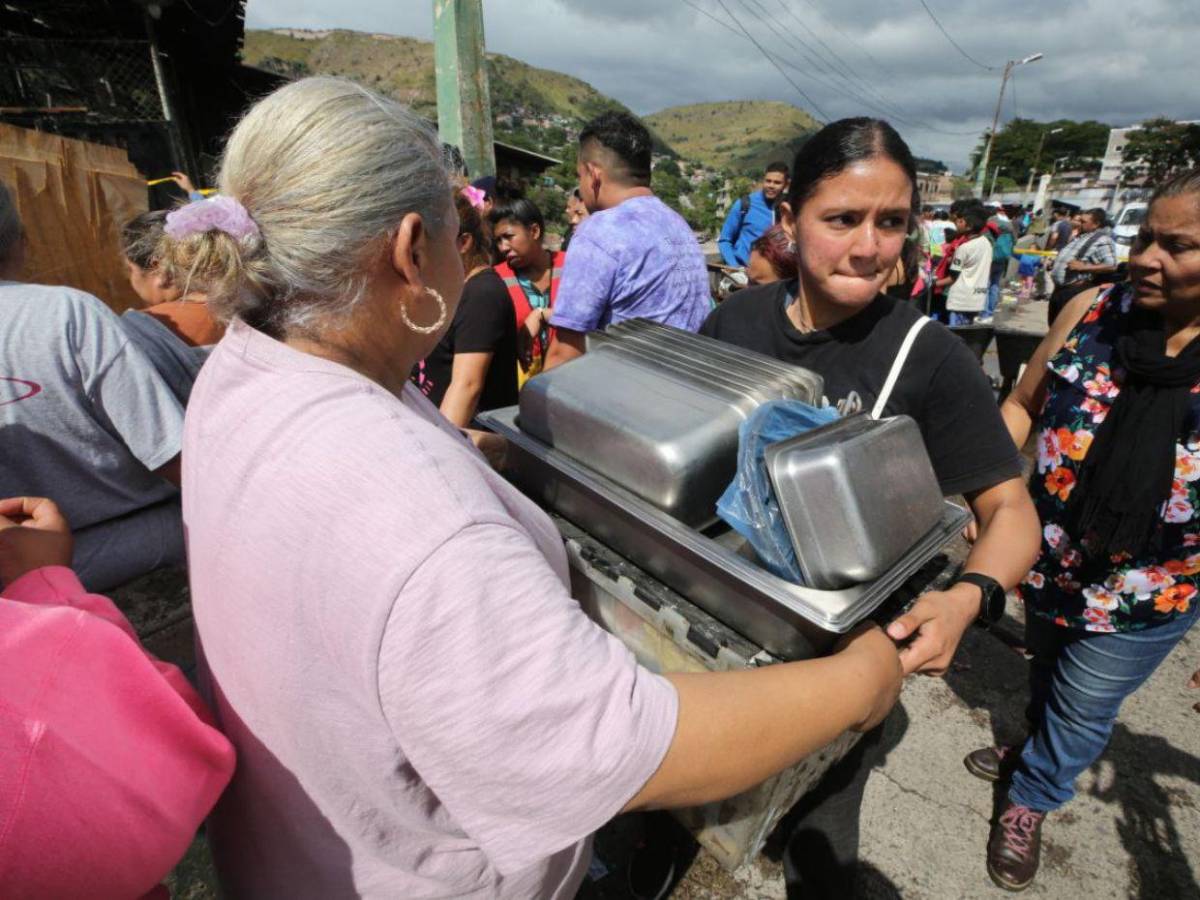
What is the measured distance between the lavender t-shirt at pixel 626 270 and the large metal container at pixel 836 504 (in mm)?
1848

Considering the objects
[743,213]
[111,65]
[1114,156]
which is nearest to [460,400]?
[743,213]

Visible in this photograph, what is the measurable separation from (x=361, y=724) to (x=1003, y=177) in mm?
96723

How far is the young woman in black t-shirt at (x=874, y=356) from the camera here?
1.33 m

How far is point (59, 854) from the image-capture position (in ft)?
1.94

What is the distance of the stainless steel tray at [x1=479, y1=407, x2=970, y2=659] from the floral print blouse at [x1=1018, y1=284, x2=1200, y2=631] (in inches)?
41.0

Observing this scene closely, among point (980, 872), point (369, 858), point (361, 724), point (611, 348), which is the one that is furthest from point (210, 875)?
point (980, 872)

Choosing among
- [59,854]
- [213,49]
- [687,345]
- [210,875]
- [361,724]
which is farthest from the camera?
[213,49]

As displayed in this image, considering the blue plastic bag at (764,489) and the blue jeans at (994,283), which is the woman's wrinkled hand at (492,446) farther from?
the blue jeans at (994,283)

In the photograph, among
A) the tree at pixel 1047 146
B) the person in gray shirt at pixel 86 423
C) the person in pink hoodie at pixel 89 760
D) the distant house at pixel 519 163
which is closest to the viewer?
the person in pink hoodie at pixel 89 760

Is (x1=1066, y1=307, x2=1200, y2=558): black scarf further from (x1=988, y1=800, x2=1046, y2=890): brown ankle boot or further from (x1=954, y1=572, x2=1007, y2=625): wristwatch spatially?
(x1=988, y1=800, x2=1046, y2=890): brown ankle boot

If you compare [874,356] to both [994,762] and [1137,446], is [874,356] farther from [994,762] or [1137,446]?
[994,762]

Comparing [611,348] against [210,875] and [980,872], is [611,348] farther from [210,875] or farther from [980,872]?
[980,872]

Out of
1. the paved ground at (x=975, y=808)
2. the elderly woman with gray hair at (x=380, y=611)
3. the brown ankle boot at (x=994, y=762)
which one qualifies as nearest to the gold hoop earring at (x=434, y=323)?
the elderly woman with gray hair at (x=380, y=611)

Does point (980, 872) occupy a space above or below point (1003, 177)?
below
